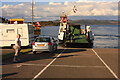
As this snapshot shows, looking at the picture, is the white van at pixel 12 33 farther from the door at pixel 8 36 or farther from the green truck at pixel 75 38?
the green truck at pixel 75 38

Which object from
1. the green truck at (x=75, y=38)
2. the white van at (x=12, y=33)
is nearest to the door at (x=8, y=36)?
the white van at (x=12, y=33)

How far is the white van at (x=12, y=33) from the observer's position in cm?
2619

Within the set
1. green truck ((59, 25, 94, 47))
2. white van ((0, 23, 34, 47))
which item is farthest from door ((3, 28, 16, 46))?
green truck ((59, 25, 94, 47))

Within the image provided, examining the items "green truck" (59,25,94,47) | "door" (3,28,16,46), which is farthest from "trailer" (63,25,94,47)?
"door" (3,28,16,46)

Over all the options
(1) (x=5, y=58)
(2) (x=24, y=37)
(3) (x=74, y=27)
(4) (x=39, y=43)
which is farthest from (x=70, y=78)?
(3) (x=74, y=27)

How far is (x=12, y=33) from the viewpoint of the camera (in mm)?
26438

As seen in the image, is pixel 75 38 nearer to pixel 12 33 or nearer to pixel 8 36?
pixel 12 33

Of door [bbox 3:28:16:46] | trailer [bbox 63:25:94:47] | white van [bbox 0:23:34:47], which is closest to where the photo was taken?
white van [bbox 0:23:34:47]

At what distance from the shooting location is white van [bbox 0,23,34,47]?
85.9ft

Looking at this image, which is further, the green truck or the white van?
the green truck

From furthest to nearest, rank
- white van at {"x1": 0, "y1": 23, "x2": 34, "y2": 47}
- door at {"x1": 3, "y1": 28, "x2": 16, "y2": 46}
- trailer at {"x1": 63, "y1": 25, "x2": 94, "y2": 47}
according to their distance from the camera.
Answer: trailer at {"x1": 63, "y1": 25, "x2": 94, "y2": 47} < door at {"x1": 3, "y1": 28, "x2": 16, "y2": 46} < white van at {"x1": 0, "y1": 23, "x2": 34, "y2": 47}

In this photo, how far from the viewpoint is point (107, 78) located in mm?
10414

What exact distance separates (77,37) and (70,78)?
2124cm

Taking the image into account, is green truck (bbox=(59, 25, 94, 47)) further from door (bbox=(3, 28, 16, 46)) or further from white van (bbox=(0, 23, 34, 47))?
door (bbox=(3, 28, 16, 46))
